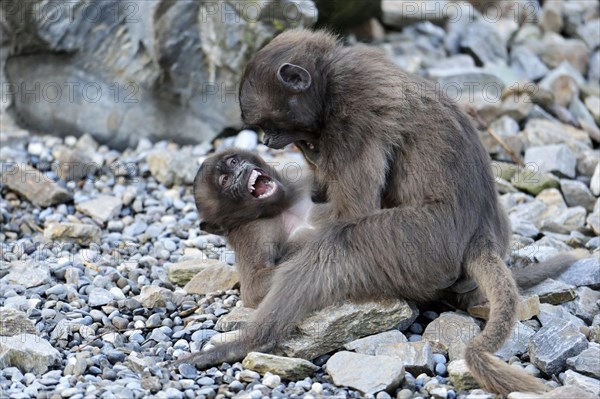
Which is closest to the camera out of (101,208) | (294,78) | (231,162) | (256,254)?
(294,78)

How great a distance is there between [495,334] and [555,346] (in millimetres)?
473

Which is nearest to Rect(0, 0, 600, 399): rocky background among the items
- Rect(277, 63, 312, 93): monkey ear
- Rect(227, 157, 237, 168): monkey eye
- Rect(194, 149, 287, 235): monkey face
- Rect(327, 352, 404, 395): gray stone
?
Rect(327, 352, 404, 395): gray stone

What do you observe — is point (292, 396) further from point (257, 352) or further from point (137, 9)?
point (137, 9)

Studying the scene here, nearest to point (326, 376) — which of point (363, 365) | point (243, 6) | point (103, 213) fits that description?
point (363, 365)

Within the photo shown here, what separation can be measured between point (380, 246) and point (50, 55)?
17.8 feet

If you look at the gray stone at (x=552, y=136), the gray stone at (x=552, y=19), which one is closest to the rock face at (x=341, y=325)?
the gray stone at (x=552, y=136)

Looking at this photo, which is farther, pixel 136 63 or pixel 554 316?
pixel 136 63

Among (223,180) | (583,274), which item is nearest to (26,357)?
(223,180)

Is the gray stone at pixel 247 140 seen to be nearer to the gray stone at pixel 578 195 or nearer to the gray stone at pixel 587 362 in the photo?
the gray stone at pixel 578 195

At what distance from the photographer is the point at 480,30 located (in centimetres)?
1245

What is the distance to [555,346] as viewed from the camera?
18.1ft

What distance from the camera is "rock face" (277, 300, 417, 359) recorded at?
221 inches

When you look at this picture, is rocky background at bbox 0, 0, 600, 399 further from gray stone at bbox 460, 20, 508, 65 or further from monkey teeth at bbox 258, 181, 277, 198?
monkey teeth at bbox 258, 181, 277, 198

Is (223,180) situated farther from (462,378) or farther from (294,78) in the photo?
(462,378)
